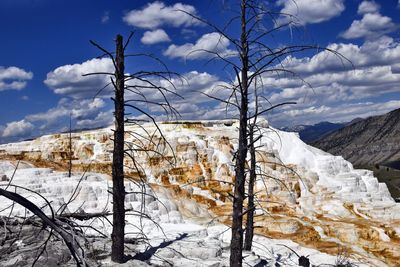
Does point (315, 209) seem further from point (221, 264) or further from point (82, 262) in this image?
point (82, 262)

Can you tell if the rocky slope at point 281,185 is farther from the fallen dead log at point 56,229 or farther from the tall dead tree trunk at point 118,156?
the fallen dead log at point 56,229

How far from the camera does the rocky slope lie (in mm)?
28156

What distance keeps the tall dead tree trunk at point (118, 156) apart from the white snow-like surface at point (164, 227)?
1.31 feet

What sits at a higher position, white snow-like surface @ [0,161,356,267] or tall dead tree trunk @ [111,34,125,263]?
tall dead tree trunk @ [111,34,125,263]

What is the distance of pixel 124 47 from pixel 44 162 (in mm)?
28625

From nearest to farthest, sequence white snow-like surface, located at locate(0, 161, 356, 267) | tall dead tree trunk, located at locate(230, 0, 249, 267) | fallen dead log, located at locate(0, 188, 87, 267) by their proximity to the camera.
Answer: fallen dead log, located at locate(0, 188, 87, 267) → tall dead tree trunk, located at locate(230, 0, 249, 267) → white snow-like surface, located at locate(0, 161, 356, 267)

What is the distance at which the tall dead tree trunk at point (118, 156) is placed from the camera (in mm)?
11125

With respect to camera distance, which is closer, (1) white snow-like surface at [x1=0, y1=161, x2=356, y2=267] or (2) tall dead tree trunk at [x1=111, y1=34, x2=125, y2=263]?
(2) tall dead tree trunk at [x1=111, y1=34, x2=125, y2=263]

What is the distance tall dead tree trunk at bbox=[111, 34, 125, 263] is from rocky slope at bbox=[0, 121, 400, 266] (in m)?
16.3

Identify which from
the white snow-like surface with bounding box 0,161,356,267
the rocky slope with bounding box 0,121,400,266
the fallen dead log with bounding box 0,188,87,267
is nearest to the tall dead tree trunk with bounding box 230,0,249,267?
the white snow-like surface with bounding box 0,161,356,267

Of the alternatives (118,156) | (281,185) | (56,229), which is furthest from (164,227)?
(56,229)

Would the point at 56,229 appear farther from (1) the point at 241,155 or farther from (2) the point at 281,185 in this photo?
(2) the point at 281,185

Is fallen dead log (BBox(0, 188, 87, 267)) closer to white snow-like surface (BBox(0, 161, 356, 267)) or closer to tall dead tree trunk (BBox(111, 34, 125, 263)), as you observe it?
white snow-like surface (BBox(0, 161, 356, 267))

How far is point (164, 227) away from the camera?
21.5 metres
